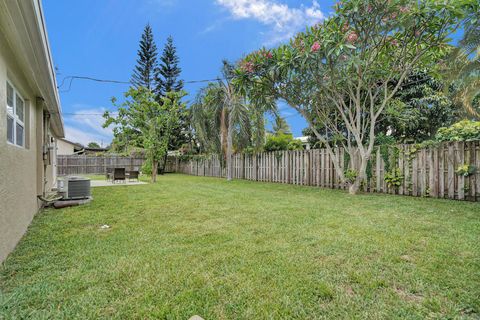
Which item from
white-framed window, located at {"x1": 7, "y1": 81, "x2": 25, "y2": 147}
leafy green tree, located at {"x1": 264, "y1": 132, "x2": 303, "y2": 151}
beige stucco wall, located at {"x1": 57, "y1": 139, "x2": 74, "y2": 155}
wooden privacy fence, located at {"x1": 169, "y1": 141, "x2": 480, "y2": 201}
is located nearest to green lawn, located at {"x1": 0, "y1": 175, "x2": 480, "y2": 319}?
white-framed window, located at {"x1": 7, "y1": 81, "x2": 25, "y2": 147}

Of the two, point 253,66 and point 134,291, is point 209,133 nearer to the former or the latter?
point 253,66

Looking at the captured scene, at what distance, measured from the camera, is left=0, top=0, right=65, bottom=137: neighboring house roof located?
218cm

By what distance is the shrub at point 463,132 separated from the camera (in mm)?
6020

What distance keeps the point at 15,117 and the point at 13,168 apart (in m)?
0.99

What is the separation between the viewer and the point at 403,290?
196 centimetres

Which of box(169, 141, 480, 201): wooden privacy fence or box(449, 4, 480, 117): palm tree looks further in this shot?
box(169, 141, 480, 201): wooden privacy fence

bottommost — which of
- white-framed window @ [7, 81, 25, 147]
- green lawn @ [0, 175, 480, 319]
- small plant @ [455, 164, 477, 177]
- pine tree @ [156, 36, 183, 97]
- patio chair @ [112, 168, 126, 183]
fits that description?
green lawn @ [0, 175, 480, 319]

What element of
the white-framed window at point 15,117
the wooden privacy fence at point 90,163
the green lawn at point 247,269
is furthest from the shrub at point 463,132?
the wooden privacy fence at point 90,163

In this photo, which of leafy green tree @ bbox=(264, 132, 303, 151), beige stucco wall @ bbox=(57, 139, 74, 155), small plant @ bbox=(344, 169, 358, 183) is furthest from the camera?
beige stucco wall @ bbox=(57, 139, 74, 155)

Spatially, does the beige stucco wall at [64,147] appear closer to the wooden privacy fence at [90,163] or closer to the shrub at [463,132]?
the wooden privacy fence at [90,163]

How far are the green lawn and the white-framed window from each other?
55.9 inches

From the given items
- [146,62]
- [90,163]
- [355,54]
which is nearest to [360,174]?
[355,54]

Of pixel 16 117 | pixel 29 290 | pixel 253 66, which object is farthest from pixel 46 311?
pixel 253 66

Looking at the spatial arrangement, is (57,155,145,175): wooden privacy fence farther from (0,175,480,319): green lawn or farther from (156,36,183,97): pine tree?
(0,175,480,319): green lawn
